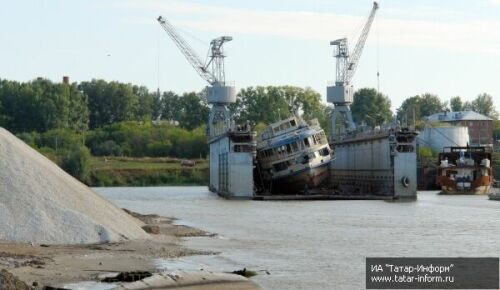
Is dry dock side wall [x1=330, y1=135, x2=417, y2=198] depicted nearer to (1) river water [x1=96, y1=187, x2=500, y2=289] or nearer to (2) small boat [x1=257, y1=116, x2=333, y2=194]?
(2) small boat [x1=257, y1=116, x2=333, y2=194]

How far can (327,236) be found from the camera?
1815 inches

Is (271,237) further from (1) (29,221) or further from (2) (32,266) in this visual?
(2) (32,266)

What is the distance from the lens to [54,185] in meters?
36.8

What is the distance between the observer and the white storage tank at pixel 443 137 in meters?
146

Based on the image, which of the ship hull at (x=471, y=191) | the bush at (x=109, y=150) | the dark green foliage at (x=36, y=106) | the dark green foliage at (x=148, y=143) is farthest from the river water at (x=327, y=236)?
the dark green foliage at (x=36, y=106)

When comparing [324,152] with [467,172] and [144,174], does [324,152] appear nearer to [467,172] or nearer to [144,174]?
[467,172]

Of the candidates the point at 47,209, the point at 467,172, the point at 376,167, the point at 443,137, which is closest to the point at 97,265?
the point at 47,209

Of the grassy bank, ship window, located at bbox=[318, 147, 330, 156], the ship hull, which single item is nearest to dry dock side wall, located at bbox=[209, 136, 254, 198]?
ship window, located at bbox=[318, 147, 330, 156]

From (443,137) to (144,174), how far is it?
42661mm

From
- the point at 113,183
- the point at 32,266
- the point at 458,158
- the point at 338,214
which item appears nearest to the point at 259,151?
the point at 458,158

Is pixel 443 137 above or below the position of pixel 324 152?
above

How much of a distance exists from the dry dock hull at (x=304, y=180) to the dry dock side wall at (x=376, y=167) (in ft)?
15.8

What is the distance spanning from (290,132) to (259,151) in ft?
16.6

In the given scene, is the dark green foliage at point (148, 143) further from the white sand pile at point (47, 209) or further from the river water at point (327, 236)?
the white sand pile at point (47, 209)
